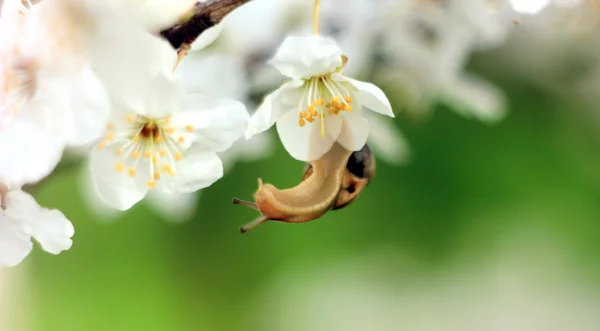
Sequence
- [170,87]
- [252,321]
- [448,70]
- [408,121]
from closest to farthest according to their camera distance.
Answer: [170,87], [448,70], [408,121], [252,321]

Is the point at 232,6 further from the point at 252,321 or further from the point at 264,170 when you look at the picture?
the point at 252,321

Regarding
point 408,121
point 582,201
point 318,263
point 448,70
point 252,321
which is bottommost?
point 252,321

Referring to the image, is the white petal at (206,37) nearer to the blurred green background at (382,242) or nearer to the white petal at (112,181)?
the white petal at (112,181)

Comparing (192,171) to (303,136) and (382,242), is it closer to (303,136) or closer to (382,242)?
(303,136)

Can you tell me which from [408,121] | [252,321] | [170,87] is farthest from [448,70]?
[252,321]

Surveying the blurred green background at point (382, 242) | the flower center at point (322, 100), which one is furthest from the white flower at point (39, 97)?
the blurred green background at point (382, 242)

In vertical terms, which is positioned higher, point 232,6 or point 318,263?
point 232,6

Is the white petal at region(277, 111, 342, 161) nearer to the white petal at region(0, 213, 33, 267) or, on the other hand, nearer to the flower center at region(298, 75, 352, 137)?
the flower center at region(298, 75, 352, 137)

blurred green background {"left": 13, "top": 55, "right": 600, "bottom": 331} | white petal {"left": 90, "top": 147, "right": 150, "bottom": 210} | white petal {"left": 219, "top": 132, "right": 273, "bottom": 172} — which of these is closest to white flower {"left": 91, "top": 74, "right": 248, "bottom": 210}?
white petal {"left": 90, "top": 147, "right": 150, "bottom": 210}
